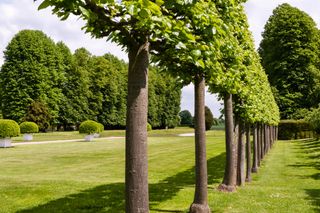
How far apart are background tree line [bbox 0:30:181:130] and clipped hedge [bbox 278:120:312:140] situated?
54.2 ft

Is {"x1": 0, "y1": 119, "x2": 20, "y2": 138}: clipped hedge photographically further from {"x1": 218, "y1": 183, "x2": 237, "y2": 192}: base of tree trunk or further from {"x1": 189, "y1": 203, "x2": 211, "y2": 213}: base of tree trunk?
{"x1": 189, "y1": 203, "x2": 211, "y2": 213}: base of tree trunk

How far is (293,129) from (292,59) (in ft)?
33.8

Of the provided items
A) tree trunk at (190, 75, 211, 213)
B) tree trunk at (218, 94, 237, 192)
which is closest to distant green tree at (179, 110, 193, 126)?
tree trunk at (218, 94, 237, 192)

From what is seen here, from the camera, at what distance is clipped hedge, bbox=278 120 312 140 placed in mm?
50647

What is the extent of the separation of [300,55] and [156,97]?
38499 mm

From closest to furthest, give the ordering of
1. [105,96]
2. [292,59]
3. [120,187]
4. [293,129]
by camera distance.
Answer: [120,187]
[293,129]
[292,59]
[105,96]

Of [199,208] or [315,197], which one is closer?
[199,208]

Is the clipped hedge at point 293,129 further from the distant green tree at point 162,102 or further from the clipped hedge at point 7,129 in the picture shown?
the distant green tree at point 162,102

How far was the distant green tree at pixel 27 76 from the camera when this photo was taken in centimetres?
5550

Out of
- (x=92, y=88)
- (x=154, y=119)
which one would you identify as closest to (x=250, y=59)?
(x=92, y=88)

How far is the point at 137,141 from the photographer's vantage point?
18.9ft

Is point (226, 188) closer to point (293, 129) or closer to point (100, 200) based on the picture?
point (100, 200)

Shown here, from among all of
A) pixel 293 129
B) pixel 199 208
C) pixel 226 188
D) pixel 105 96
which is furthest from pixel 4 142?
pixel 105 96

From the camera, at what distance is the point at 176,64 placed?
9695mm
